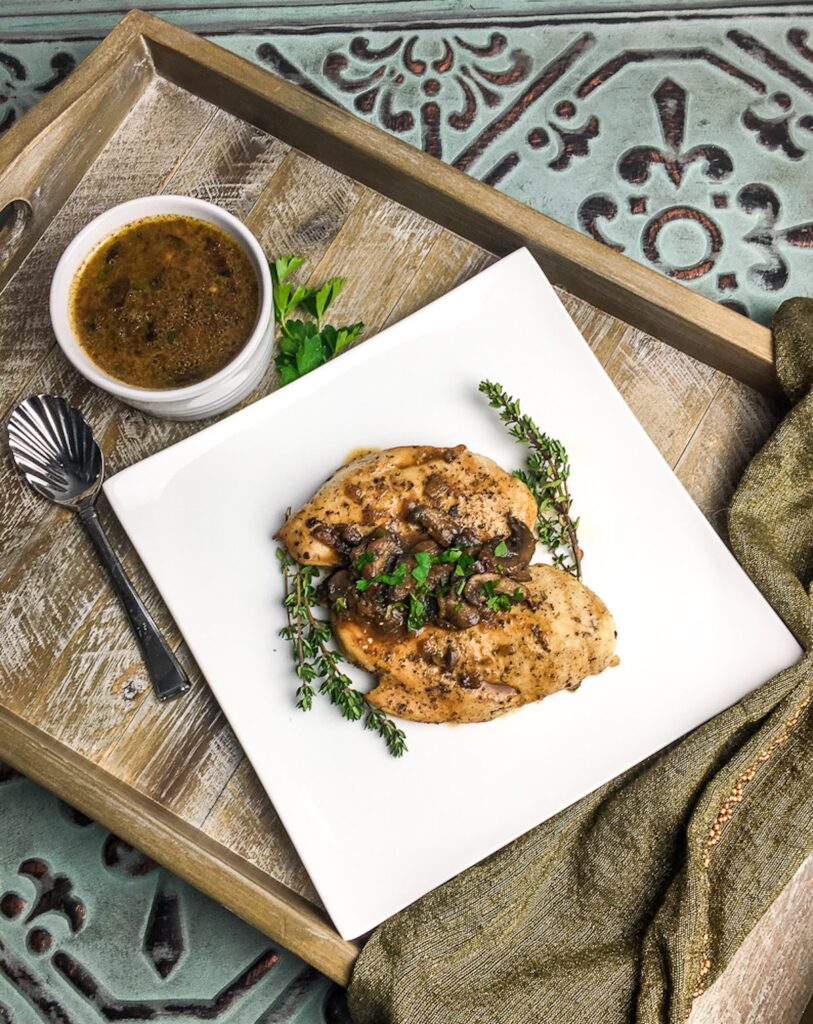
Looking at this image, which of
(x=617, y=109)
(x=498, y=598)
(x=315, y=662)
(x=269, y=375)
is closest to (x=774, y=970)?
(x=498, y=598)

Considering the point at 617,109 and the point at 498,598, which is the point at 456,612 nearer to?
the point at 498,598

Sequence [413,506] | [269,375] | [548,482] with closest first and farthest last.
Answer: [413,506] → [548,482] → [269,375]

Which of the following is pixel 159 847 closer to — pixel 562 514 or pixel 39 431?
pixel 39 431

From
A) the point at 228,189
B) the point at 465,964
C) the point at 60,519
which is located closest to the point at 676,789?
the point at 465,964

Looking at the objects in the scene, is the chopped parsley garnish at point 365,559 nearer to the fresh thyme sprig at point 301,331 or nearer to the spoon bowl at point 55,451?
the fresh thyme sprig at point 301,331

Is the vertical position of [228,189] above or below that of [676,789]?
above

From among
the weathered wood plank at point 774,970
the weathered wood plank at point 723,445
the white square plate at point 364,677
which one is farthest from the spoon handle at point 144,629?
the weathered wood plank at point 774,970
